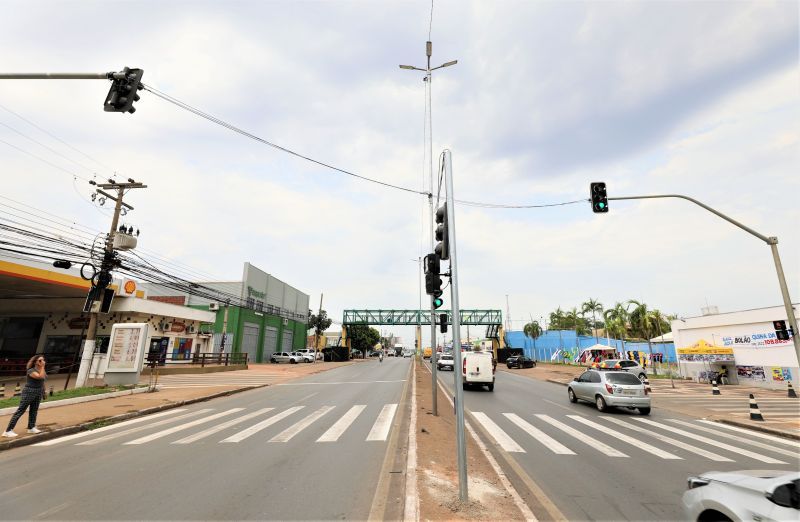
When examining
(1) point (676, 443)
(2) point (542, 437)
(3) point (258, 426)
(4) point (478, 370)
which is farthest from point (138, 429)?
(4) point (478, 370)

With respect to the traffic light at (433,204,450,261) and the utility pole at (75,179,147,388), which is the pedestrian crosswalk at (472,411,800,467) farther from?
the utility pole at (75,179,147,388)

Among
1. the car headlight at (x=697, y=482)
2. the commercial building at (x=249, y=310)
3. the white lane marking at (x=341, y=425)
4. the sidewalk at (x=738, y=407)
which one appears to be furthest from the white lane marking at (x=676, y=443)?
the commercial building at (x=249, y=310)

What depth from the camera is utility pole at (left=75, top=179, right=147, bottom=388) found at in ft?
59.5

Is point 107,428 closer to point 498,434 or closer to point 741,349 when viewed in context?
point 498,434

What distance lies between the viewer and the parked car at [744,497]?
3.02 meters

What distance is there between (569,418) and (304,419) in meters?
9.02

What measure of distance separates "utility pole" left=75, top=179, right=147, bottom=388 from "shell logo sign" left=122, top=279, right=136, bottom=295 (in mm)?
9597

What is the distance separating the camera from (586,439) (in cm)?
977

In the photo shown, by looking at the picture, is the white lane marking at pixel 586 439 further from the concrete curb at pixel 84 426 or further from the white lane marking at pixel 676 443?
the concrete curb at pixel 84 426

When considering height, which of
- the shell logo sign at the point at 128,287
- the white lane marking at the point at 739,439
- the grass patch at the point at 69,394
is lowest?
the white lane marking at the point at 739,439

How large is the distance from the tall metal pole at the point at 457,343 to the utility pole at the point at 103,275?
64.5 feet

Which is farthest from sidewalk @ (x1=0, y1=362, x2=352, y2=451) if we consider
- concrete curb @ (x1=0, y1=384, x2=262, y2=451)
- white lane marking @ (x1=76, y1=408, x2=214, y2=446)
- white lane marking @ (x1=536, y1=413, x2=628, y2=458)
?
white lane marking @ (x1=536, y1=413, x2=628, y2=458)

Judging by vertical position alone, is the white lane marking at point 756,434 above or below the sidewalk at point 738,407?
below

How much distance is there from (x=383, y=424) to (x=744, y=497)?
9.10 m
